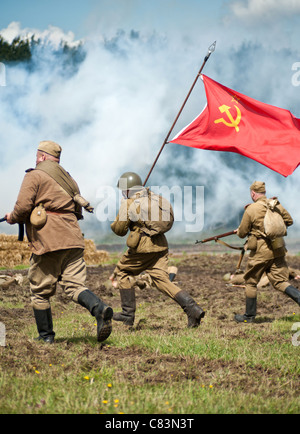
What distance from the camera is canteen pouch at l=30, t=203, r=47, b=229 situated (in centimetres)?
575

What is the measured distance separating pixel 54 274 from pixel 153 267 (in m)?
1.79

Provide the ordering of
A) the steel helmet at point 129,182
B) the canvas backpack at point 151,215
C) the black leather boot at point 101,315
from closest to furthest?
the black leather boot at point 101,315 → the canvas backpack at point 151,215 → the steel helmet at point 129,182

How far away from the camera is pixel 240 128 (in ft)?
26.2

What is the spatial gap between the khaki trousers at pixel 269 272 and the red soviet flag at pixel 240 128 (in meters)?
1.62

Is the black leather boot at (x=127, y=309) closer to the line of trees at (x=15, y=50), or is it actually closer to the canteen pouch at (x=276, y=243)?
the canteen pouch at (x=276, y=243)

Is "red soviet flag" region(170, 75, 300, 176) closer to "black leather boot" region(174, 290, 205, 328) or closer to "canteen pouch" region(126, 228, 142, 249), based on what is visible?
"canteen pouch" region(126, 228, 142, 249)

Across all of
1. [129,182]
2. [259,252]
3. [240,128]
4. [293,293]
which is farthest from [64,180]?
[293,293]

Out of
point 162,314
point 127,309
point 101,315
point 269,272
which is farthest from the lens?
point 162,314

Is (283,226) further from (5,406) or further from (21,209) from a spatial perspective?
(5,406)

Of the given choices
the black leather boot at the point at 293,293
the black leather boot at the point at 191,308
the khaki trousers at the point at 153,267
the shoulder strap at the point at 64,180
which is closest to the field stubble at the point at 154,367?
the black leather boot at the point at 191,308

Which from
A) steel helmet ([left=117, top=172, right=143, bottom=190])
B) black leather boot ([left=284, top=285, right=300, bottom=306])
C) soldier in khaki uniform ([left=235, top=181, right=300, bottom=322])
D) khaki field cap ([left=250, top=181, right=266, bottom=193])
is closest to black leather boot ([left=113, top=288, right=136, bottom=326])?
steel helmet ([left=117, top=172, right=143, bottom=190])

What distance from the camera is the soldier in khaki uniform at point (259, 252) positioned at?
7.94 m

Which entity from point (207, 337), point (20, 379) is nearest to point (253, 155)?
point (207, 337)

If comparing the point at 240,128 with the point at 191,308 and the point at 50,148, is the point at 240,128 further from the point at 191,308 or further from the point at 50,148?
the point at 50,148
